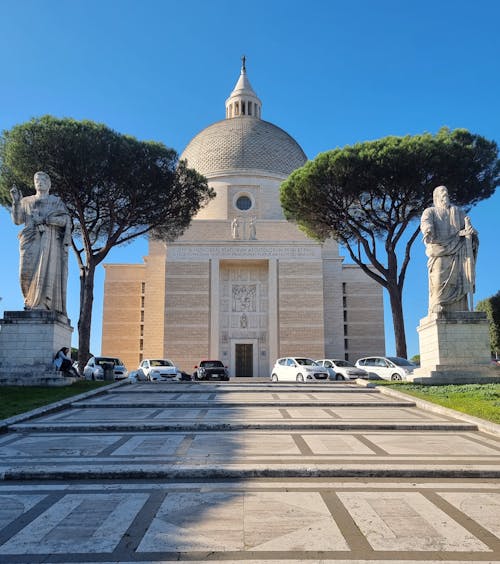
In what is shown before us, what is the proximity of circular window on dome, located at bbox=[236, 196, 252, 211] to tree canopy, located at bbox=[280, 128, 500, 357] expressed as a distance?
16.9 m

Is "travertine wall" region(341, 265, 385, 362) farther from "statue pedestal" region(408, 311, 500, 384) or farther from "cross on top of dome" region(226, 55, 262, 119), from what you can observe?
"statue pedestal" region(408, 311, 500, 384)

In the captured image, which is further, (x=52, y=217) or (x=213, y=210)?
(x=213, y=210)

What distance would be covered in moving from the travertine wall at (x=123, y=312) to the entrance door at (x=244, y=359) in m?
8.79

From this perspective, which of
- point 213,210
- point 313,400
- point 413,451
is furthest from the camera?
point 213,210

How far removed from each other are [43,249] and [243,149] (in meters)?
32.1

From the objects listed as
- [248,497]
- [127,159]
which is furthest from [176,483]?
[127,159]

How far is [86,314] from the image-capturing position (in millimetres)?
22688

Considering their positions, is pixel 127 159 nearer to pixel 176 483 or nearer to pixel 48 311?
pixel 48 311

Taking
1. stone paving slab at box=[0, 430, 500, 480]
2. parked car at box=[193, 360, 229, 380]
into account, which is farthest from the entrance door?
stone paving slab at box=[0, 430, 500, 480]

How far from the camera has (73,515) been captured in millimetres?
3701

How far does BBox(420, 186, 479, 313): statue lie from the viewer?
46.4 feet

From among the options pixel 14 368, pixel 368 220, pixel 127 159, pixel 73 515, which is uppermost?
pixel 127 159

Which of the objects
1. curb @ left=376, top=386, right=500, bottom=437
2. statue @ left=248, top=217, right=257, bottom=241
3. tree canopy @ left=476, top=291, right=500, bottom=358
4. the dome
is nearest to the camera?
curb @ left=376, top=386, right=500, bottom=437

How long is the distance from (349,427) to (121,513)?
435cm
